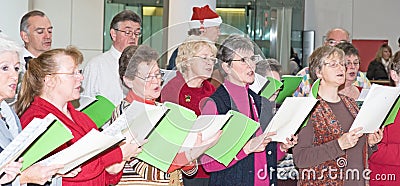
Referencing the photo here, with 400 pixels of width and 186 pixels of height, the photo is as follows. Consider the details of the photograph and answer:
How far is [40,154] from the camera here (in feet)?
8.63

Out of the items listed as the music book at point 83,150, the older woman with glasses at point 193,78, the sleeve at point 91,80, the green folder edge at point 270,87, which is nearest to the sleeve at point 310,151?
the green folder edge at point 270,87

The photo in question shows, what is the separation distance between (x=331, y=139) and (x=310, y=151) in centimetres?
14

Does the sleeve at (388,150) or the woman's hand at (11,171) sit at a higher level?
the woman's hand at (11,171)

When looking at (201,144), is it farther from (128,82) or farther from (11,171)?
(11,171)

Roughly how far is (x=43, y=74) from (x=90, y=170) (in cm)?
45

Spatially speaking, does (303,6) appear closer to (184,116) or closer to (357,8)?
(357,8)

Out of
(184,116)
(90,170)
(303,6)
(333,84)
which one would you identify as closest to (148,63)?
(184,116)

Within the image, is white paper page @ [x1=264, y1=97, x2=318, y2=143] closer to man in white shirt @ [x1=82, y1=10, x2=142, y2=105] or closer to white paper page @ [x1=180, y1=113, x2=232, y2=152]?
white paper page @ [x1=180, y1=113, x2=232, y2=152]

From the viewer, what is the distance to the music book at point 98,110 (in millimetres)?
3729

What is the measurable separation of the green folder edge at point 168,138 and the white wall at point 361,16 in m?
8.57

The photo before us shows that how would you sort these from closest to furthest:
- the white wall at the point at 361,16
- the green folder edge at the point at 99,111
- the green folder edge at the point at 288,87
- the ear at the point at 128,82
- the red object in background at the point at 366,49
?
1. the ear at the point at 128,82
2. the green folder edge at the point at 99,111
3. the green folder edge at the point at 288,87
4. the red object in background at the point at 366,49
5. the white wall at the point at 361,16

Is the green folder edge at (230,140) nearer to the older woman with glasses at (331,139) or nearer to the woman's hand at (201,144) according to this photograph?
the woman's hand at (201,144)

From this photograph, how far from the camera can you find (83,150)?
2.70m

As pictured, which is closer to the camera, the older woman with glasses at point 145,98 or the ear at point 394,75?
the older woman with glasses at point 145,98
